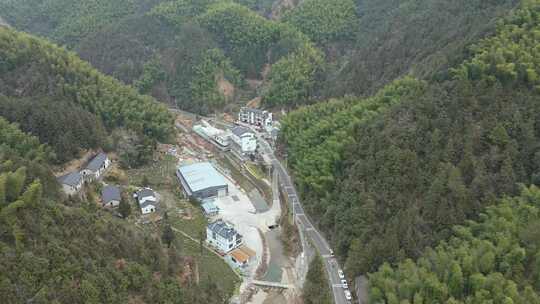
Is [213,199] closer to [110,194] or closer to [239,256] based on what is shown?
[110,194]

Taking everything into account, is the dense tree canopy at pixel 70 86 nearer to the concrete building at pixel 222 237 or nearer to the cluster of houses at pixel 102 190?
the cluster of houses at pixel 102 190

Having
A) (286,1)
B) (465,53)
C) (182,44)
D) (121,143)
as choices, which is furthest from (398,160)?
(286,1)

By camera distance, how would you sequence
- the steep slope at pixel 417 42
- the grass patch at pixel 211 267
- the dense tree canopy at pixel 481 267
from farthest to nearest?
1. the steep slope at pixel 417 42
2. the grass patch at pixel 211 267
3. the dense tree canopy at pixel 481 267

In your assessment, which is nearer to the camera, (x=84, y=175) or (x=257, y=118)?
(x=84, y=175)

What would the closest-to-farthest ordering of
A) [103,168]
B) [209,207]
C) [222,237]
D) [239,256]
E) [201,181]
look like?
[239,256]
[222,237]
[209,207]
[103,168]
[201,181]

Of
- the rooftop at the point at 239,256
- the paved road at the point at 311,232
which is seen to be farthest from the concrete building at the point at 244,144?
the rooftop at the point at 239,256

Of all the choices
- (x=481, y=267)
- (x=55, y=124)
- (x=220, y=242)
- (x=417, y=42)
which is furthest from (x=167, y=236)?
(x=417, y=42)
